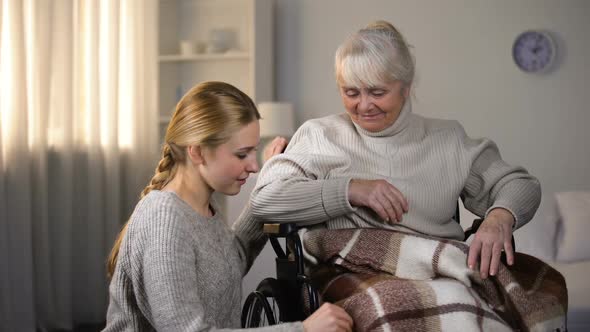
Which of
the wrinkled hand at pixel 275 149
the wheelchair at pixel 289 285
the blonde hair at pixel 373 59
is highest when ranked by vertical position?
the blonde hair at pixel 373 59

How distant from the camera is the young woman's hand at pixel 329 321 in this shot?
56.1 inches

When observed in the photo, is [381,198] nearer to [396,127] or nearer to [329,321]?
[396,127]

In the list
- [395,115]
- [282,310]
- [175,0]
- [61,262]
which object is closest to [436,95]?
[175,0]

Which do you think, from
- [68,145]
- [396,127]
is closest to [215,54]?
[68,145]

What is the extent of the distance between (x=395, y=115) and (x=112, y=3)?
2.72 meters

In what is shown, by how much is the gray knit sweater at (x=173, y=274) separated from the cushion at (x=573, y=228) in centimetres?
176

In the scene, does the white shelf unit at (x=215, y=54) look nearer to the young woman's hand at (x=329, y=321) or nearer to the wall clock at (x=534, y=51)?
the wall clock at (x=534, y=51)

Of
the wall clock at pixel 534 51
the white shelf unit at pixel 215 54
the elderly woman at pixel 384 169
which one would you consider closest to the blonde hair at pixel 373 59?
the elderly woman at pixel 384 169

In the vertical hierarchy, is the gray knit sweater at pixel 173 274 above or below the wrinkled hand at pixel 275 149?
below

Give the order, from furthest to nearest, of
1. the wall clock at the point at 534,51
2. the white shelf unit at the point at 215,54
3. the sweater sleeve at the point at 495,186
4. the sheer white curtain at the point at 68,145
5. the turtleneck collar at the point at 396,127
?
the white shelf unit at the point at 215,54 → the wall clock at the point at 534,51 → the sheer white curtain at the point at 68,145 → the turtleneck collar at the point at 396,127 → the sweater sleeve at the point at 495,186

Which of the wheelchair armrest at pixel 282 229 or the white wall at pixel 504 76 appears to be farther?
the white wall at pixel 504 76

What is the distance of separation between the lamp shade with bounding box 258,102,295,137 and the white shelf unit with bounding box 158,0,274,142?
0.26m

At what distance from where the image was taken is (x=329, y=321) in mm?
1426

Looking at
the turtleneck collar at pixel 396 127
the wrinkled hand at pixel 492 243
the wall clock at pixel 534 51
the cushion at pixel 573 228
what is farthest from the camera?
the wall clock at pixel 534 51
